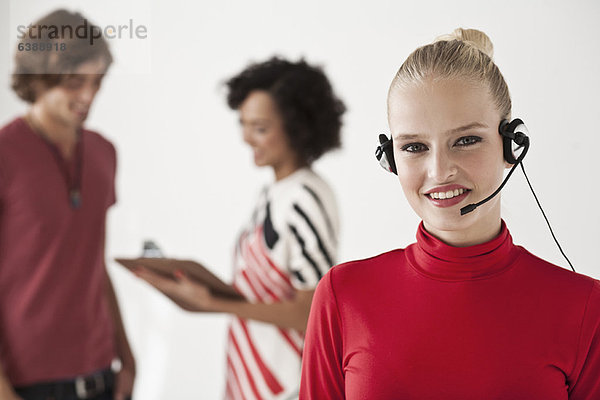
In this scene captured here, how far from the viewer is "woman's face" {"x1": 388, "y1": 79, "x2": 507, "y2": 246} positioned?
2.63ft

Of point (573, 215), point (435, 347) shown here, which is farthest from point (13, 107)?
point (435, 347)

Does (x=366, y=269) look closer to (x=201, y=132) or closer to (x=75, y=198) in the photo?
(x=75, y=198)

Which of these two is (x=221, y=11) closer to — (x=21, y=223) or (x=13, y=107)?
(x=13, y=107)

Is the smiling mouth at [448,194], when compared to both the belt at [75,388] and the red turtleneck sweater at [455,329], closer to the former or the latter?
the red turtleneck sweater at [455,329]

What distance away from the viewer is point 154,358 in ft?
10.8

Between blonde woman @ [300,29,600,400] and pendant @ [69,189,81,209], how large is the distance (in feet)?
4.57

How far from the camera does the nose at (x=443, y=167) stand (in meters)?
0.80

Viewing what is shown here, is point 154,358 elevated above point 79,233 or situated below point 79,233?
below

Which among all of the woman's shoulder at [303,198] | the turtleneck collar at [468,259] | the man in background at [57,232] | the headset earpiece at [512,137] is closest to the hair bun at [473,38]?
the headset earpiece at [512,137]

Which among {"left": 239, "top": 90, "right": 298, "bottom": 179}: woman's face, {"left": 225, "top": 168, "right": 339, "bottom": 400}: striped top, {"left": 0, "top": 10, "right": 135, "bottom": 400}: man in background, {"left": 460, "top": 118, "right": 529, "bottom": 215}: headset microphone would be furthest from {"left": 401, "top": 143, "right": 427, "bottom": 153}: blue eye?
{"left": 0, "top": 10, "right": 135, "bottom": 400}: man in background

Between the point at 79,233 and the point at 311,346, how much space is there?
135 cm

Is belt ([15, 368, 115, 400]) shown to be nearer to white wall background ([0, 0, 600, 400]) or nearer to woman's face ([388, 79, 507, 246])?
white wall background ([0, 0, 600, 400])

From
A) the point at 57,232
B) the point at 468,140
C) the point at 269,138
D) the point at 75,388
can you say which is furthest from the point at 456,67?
the point at 75,388

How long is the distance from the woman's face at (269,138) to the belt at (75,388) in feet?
2.84
